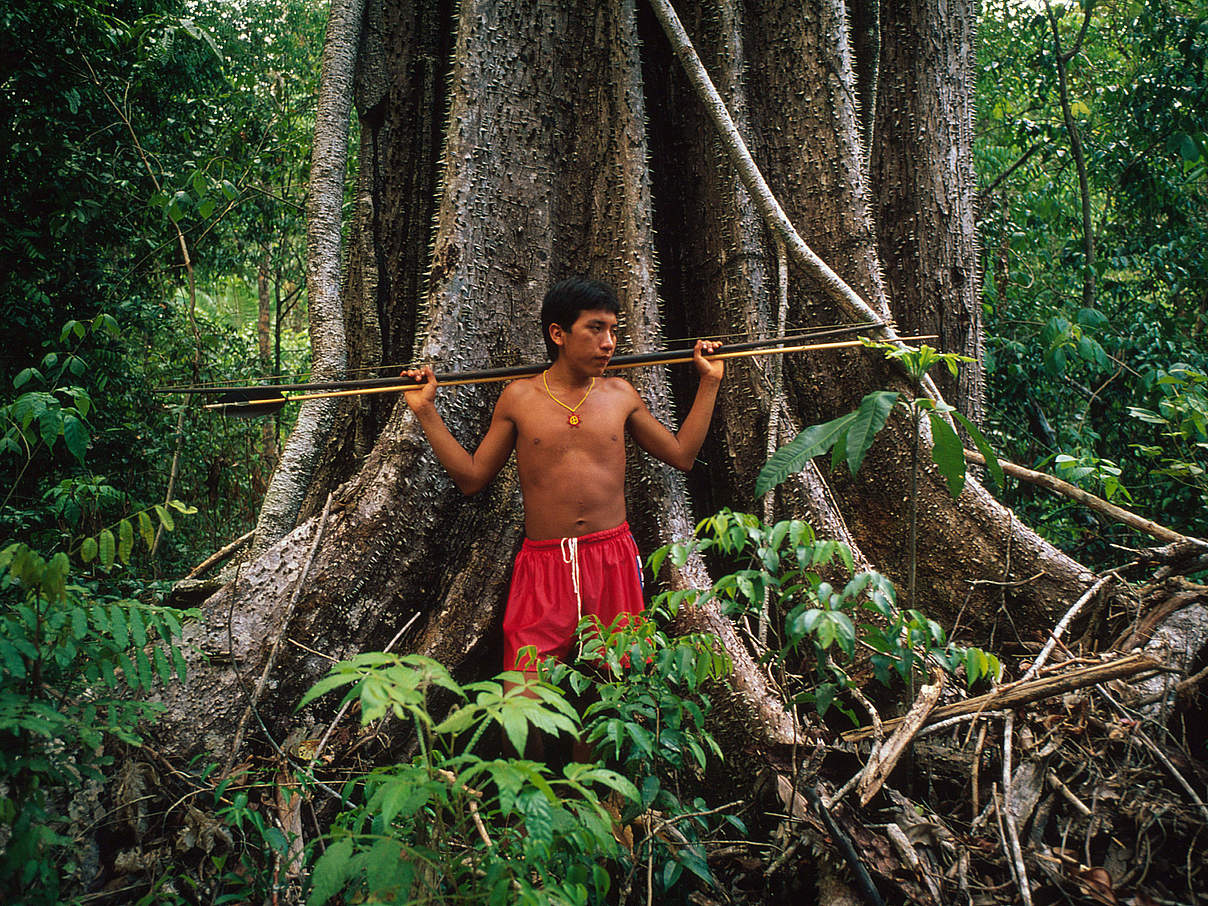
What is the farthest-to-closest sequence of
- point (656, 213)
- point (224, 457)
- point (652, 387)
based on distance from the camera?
point (224, 457) < point (656, 213) < point (652, 387)

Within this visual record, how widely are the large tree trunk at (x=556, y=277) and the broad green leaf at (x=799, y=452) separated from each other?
1.03 m

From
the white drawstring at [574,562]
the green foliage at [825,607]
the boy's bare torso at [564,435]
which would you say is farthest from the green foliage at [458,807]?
the boy's bare torso at [564,435]

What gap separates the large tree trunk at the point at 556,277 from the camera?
274 cm

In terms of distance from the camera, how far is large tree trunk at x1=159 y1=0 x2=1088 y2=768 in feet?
9.00

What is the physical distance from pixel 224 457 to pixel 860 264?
5374 millimetres

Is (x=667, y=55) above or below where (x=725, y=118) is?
above

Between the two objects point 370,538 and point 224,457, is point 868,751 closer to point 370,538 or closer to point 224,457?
point 370,538

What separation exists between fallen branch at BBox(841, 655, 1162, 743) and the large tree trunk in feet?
1.58

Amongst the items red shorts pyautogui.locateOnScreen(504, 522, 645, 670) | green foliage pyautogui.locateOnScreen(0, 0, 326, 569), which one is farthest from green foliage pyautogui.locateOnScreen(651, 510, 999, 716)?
green foliage pyautogui.locateOnScreen(0, 0, 326, 569)

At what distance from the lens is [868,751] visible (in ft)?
7.36

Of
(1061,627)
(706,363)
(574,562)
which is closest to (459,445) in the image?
(574,562)

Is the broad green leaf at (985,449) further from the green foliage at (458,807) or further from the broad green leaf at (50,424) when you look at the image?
the broad green leaf at (50,424)

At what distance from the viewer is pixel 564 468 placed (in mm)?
2641

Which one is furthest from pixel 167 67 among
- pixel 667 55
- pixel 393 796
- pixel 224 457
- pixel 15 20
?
pixel 393 796
